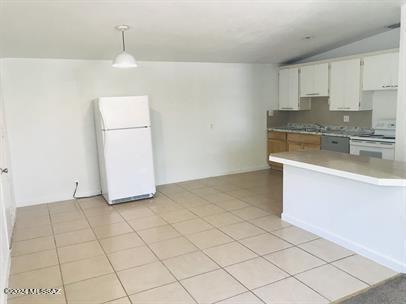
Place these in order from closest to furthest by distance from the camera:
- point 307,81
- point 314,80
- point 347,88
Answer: point 347,88 → point 314,80 → point 307,81

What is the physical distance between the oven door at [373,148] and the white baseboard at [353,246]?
170 centimetres

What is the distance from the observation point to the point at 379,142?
173 inches

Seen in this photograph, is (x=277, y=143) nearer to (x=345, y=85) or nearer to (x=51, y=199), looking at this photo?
(x=345, y=85)

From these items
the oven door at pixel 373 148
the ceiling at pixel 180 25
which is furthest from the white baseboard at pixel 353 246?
the ceiling at pixel 180 25

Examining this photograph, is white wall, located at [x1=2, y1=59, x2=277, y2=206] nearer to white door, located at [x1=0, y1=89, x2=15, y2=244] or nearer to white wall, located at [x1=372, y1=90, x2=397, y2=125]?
white door, located at [x1=0, y1=89, x2=15, y2=244]

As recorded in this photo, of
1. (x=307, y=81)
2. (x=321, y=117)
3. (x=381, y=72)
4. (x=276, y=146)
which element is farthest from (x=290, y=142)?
(x=381, y=72)

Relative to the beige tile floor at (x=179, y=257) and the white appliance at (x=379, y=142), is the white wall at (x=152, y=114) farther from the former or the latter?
the white appliance at (x=379, y=142)

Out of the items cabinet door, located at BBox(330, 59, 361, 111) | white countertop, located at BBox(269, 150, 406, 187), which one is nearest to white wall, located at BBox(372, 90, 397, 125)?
cabinet door, located at BBox(330, 59, 361, 111)

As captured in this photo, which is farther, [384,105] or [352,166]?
[384,105]

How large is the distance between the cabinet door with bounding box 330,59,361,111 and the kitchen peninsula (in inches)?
70.5

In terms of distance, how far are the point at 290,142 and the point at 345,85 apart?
1378 millimetres

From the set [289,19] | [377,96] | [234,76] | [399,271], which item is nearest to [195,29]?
[289,19]

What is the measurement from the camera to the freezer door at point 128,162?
15.0 ft

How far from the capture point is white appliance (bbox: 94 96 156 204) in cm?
451
